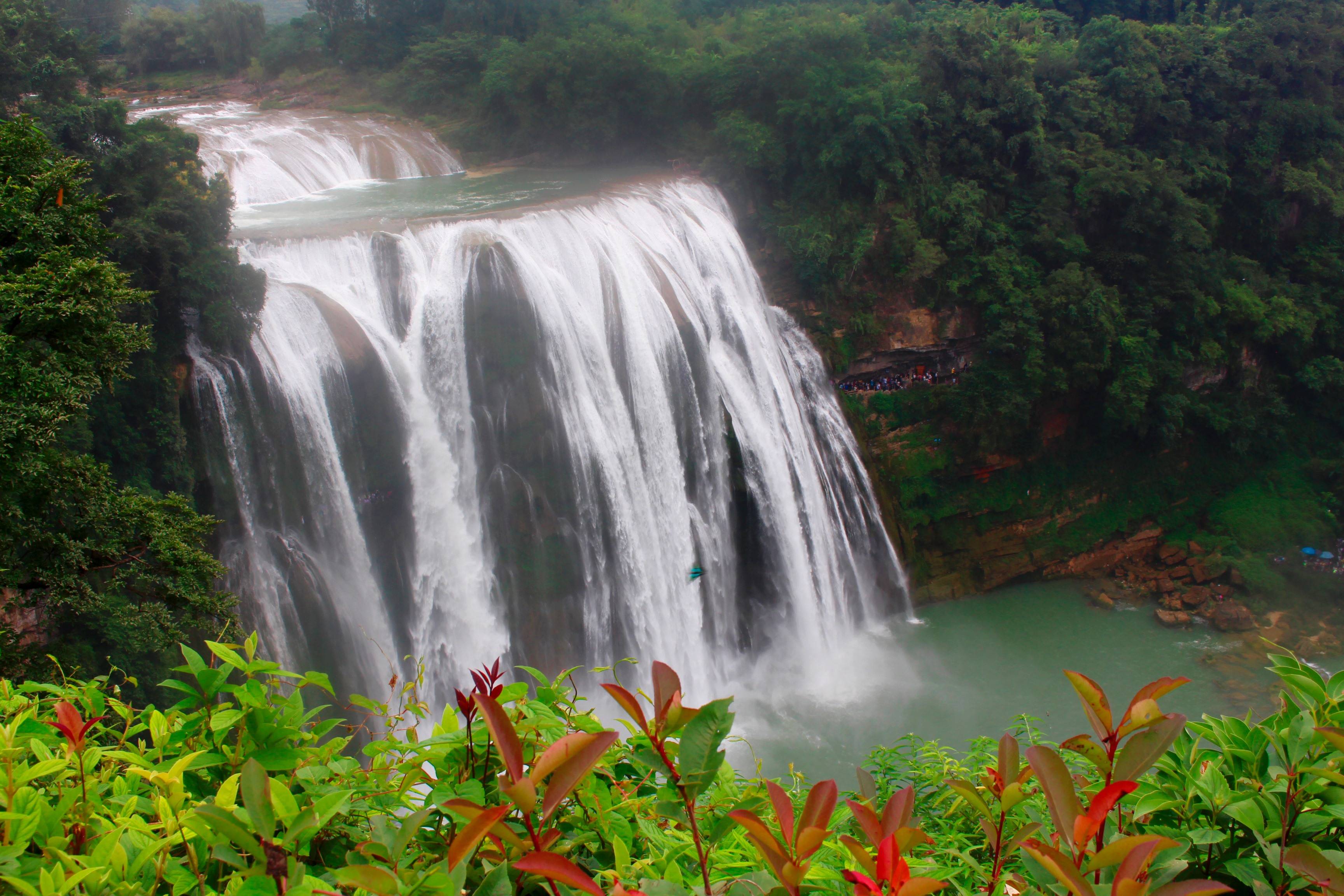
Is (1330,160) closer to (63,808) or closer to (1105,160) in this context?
(1105,160)

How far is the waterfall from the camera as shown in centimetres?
1012

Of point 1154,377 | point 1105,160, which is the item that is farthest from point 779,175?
point 1154,377

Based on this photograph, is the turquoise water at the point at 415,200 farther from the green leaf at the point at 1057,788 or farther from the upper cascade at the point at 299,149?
the green leaf at the point at 1057,788

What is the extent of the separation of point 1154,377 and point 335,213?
53.9 feet

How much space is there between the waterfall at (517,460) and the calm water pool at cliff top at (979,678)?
93 centimetres

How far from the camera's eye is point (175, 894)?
1534 mm

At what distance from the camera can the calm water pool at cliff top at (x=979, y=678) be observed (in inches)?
482

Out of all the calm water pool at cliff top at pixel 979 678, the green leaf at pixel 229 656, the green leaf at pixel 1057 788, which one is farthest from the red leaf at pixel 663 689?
the calm water pool at cliff top at pixel 979 678

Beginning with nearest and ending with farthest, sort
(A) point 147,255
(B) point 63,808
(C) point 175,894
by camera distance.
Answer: (C) point 175,894, (B) point 63,808, (A) point 147,255

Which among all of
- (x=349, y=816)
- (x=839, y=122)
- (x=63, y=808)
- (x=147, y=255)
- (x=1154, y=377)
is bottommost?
(x=1154, y=377)

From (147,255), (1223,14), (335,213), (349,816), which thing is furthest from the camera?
(1223,14)

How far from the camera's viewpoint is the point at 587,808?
6.08ft

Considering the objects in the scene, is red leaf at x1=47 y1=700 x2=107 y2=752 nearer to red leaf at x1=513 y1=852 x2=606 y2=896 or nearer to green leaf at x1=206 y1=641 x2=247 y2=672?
green leaf at x1=206 y1=641 x2=247 y2=672

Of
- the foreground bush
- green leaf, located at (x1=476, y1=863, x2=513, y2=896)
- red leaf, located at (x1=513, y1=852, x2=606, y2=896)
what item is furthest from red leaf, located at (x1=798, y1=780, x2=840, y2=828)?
green leaf, located at (x1=476, y1=863, x2=513, y2=896)
